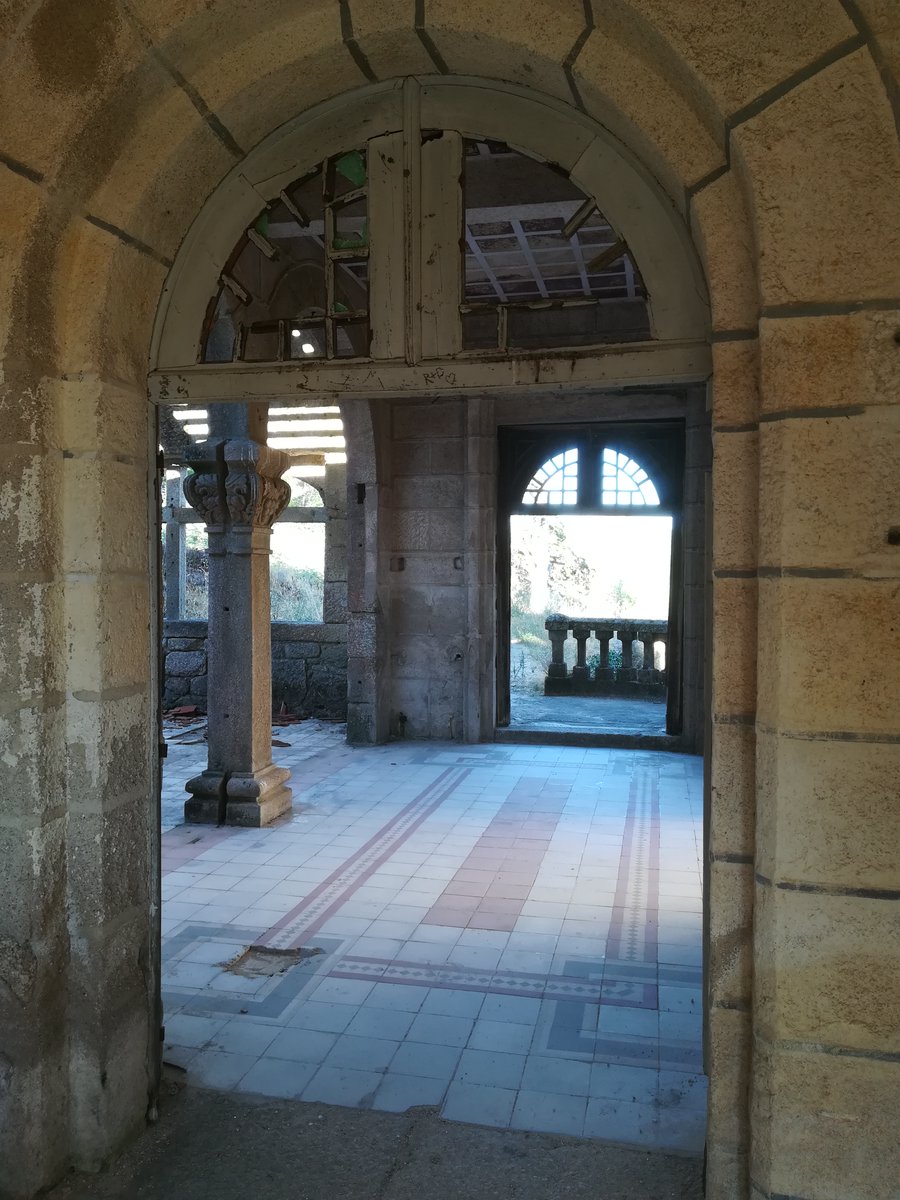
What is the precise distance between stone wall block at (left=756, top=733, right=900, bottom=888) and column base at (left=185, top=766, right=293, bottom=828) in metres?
4.44

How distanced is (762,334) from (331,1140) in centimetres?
229

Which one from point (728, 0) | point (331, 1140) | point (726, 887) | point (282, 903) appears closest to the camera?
point (728, 0)

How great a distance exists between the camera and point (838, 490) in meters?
1.81

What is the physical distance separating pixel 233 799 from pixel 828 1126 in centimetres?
456

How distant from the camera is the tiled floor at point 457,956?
283 cm

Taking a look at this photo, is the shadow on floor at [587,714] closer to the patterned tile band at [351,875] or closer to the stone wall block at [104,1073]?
the patterned tile band at [351,875]

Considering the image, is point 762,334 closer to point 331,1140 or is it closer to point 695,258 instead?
point 695,258

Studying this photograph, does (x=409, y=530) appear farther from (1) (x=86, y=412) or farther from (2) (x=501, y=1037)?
(1) (x=86, y=412)

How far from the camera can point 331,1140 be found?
2.53 meters

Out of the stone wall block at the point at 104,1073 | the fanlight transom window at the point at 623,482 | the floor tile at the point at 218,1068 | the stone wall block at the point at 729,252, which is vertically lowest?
the floor tile at the point at 218,1068

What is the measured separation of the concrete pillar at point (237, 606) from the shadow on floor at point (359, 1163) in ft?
10.8

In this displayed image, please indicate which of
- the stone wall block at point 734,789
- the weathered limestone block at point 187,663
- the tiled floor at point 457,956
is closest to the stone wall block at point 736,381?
the stone wall block at point 734,789

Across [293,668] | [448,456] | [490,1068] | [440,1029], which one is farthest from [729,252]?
[293,668]

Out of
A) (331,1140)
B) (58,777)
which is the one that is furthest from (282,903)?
(58,777)
